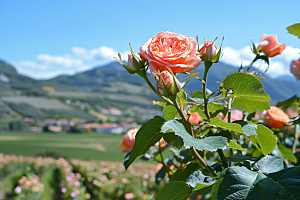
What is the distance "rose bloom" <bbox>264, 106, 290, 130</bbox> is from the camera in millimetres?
558

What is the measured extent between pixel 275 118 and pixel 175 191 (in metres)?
0.36

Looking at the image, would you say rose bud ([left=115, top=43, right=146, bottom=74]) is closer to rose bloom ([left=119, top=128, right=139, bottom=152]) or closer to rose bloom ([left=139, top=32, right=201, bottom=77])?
rose bloom ([left=139, top=32, right=201, bottom=77])

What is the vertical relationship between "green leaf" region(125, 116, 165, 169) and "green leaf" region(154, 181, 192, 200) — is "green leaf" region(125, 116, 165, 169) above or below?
above

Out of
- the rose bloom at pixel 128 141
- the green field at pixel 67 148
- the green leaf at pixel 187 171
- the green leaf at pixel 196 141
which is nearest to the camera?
the green leaf at pixel 196 141

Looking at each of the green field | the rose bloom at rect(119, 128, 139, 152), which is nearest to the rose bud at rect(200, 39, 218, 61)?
the rose bloom at rect(119, 128, 139, 152)

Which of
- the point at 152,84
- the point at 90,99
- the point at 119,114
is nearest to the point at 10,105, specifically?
the point at 90,99

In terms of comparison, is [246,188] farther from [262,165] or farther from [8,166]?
[8,166]

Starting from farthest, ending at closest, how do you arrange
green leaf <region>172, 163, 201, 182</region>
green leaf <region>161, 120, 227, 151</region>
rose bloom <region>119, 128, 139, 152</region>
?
rose bloom <region>119, 128, 139, 152</region> < green leaf <region>172, 163, 201, 182</region> < green leaf <region>161, 120, 227, 151</region>

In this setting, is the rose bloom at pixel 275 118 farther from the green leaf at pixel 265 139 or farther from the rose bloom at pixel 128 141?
the rose bloom at pixel 128 141

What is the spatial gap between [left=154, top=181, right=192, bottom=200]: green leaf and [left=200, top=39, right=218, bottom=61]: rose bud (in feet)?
0.58

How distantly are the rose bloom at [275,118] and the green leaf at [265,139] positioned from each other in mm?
Result: 212

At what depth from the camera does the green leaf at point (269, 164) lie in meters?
0.32

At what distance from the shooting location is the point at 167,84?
30 cm

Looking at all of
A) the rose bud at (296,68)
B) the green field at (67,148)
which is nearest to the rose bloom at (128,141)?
the rose bud at (296,68)
